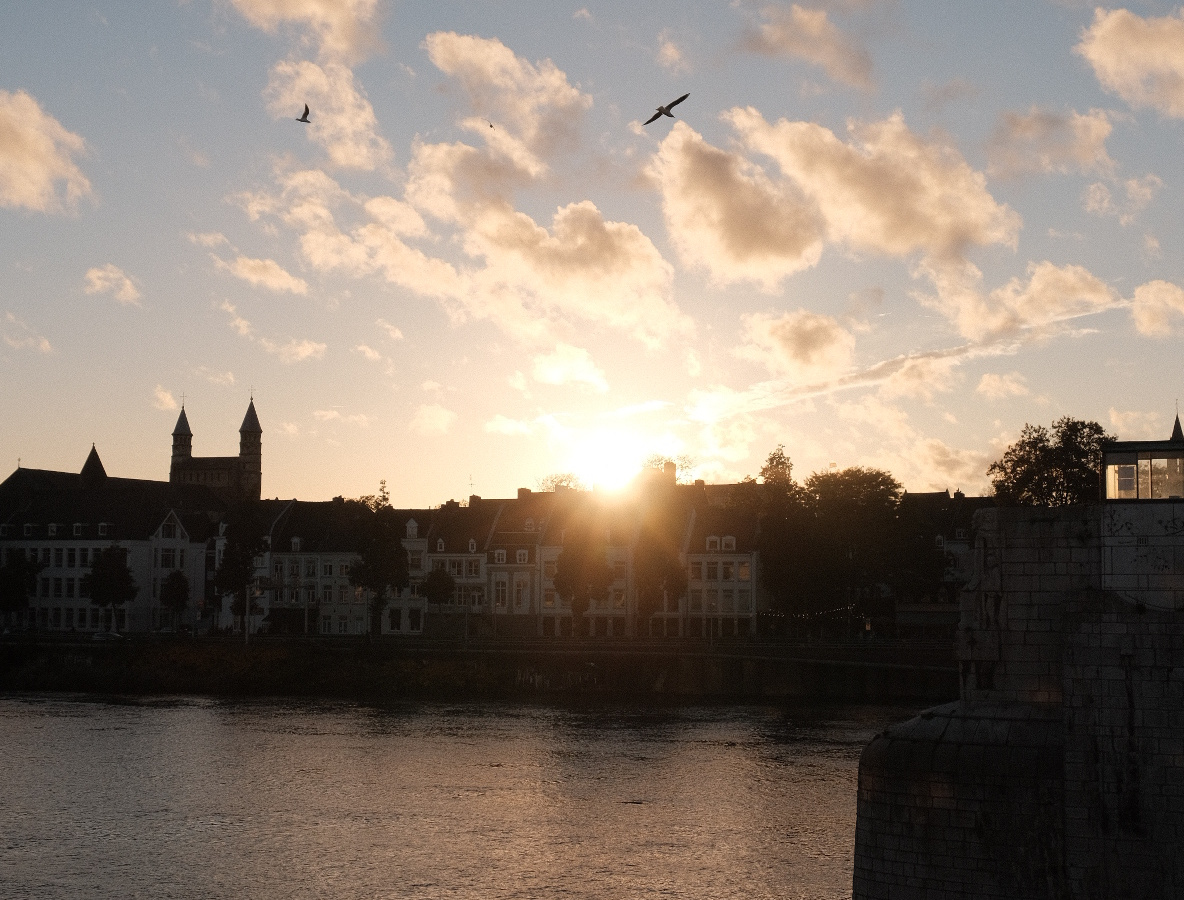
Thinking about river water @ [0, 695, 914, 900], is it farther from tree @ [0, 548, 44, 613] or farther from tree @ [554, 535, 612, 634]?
tree @ [0, 548, 44, 613]

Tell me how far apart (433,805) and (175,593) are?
88695 mm

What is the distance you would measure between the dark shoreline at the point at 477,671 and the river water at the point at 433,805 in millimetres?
8903

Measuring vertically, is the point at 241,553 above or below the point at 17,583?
above

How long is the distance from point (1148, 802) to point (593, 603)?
3527 inches

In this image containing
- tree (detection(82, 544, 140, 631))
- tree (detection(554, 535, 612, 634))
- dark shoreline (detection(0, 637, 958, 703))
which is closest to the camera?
dark shoreline (detection(0, 637, 958, 703))

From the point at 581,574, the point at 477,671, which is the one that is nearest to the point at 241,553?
the point at 581,574

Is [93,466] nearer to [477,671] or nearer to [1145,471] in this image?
[477,671]

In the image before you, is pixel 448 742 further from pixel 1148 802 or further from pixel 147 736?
pixel 1148 802

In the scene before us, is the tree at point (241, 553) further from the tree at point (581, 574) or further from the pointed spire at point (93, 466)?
the pointed spire at point (93, 466)

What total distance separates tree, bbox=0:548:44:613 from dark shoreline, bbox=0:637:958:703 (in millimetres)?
33827

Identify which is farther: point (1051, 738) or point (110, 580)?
A: point (110, 580)

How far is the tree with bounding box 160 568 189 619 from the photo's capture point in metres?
124

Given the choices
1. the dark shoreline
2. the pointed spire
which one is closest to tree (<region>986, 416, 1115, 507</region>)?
the dark shoreline

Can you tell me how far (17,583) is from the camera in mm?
124438
